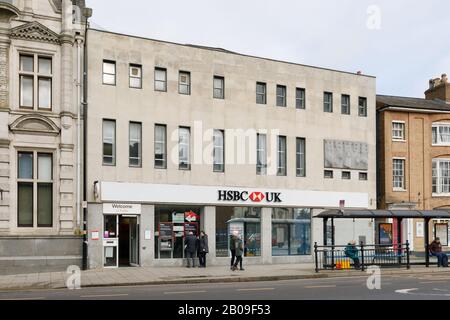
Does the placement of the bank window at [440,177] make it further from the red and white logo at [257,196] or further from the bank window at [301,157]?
the red and white logo at [257,196]

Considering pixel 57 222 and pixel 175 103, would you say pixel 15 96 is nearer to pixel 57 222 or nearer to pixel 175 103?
pixel 57 222

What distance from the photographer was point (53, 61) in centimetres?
2803

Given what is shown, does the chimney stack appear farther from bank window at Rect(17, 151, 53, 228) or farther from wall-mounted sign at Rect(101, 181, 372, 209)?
bank window at Rect(17, 151, 53, 228)

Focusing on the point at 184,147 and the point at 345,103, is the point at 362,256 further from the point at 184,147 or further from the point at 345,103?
the point at 345,103

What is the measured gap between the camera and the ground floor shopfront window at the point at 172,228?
3000 centimetres

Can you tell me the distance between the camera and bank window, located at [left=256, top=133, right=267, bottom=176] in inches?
1310

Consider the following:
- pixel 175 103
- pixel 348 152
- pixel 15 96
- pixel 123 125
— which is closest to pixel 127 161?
pixel 123 125

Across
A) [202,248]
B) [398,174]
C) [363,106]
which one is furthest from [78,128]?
[398,174]

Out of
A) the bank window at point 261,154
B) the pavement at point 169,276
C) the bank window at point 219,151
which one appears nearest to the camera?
the pavement at point 169,276

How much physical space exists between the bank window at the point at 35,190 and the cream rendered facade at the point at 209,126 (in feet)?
5.75

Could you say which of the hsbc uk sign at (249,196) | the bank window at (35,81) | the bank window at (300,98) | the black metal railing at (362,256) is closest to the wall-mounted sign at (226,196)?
the hsbc uk sign at (249,196)

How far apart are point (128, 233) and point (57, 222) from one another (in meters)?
3.71

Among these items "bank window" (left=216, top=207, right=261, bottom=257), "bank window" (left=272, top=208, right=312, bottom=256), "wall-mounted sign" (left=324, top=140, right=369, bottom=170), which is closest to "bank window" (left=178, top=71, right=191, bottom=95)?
"bank window" (left=216, top=207, right=261, bottom=257)

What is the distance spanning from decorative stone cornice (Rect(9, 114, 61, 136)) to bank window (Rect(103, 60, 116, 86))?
3375mm
